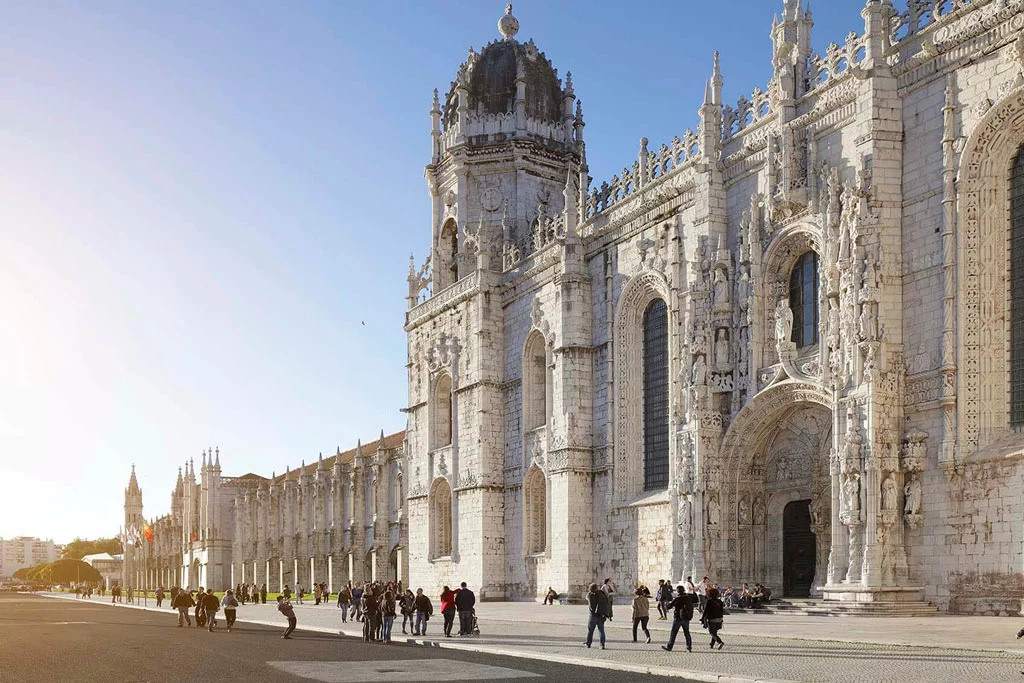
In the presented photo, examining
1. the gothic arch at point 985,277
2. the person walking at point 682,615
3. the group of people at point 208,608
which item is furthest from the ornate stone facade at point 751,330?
the group of people at point 208,608

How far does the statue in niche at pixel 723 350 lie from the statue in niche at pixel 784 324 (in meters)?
2.26

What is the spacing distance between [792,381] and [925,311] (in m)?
4.52

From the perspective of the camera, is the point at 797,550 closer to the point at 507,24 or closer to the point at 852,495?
the point at 852,495

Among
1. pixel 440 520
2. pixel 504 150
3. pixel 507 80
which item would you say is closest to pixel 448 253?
pixel 504 150

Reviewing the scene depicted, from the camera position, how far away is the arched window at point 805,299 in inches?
1280

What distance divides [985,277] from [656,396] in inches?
550

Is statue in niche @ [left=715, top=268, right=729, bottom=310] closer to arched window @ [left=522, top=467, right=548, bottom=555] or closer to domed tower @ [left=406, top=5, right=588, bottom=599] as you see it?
domed tower @ [left=406, top=5, right=588, bottom=599]

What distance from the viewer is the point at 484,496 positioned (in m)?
47.1

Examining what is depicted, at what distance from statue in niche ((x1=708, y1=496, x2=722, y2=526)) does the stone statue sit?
244 inches

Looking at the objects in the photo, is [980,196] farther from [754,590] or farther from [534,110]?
[534,110]

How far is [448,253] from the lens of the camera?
53.1 m

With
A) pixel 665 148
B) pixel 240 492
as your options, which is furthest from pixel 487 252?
pixel 240 492

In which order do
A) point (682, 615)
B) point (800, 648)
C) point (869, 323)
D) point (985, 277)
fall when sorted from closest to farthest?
point (800, 648)
point (682, 615)
point (985, 277)
point (869, 323)

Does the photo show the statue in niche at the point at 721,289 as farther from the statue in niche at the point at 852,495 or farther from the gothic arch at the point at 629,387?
the statue in niche at the point at 852,495
